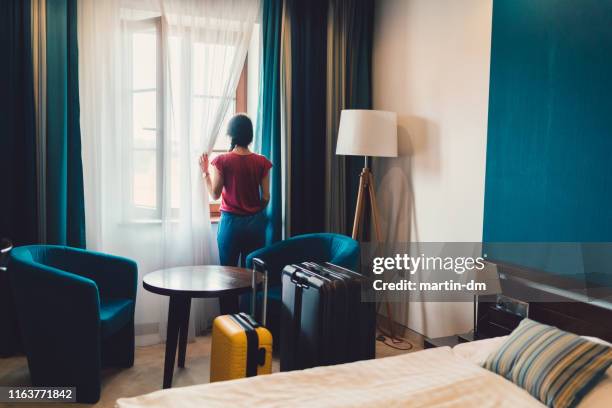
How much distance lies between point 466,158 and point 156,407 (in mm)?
2309

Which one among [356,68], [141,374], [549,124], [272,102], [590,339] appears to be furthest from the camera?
[356,68]

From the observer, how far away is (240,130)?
11.4ft

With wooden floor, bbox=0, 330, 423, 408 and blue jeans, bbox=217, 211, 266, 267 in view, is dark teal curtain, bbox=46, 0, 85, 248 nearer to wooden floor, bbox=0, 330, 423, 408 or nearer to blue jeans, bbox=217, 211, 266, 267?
wooden floor, bbox=0, 330, 423, 408

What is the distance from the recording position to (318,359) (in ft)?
7.88

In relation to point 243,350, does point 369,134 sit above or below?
above

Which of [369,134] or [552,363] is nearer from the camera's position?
[552,363]

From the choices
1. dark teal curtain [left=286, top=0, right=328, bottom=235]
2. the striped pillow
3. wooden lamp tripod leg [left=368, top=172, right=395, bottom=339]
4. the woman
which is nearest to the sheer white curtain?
the woman

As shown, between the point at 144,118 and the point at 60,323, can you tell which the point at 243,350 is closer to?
the point at 60,323

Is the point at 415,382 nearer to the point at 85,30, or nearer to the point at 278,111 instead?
the point at 278,111

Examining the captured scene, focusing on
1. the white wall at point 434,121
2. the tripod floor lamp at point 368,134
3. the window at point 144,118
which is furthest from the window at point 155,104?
the white wall at point 434,121

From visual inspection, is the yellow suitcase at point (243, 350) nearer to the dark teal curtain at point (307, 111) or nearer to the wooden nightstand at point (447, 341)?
the wooden nightstand at point (447, 341)

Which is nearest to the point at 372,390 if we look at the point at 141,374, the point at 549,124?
the point at 549,124

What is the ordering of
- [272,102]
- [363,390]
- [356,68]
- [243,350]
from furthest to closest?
1. [356,68]
2. [272,102]
3. [243,350]
4. [363,390]

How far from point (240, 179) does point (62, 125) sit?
3.67 feet
